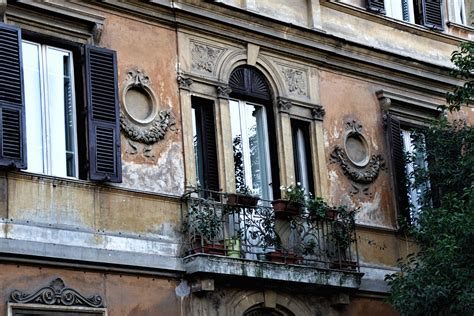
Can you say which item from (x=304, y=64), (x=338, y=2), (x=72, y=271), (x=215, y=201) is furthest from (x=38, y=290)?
(x=338, y=2)

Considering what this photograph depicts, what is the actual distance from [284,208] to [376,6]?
528 centimetres

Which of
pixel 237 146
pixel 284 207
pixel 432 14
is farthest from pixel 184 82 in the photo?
pixel 432 14

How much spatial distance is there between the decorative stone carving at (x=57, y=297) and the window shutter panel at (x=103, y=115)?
1.68 m

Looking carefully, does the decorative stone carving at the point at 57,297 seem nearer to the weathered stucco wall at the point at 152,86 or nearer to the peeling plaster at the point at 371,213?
the weathered stucco wall at the point at 152,86

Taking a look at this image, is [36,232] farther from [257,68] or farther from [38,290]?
[257,68]

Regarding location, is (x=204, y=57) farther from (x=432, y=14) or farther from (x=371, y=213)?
(x=432, y=14)

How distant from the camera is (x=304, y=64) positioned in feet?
70.4

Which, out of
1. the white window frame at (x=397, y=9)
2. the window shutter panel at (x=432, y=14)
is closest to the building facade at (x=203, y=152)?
the white window frame at (x=397, y=9)

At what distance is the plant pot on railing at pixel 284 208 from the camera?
19641mm

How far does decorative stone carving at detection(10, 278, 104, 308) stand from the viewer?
54.0ft

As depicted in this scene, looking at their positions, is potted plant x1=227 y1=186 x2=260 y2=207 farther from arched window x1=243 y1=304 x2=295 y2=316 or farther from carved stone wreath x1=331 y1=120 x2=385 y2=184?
carved stone wreath x1=331 y1=120 x2=385 y2=184

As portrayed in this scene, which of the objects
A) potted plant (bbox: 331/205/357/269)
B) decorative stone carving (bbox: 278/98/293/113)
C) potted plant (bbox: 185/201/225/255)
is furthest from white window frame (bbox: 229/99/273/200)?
potted plant (bbox: 185/201/225/255)

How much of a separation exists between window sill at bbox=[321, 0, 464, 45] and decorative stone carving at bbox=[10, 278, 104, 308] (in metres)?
7.71

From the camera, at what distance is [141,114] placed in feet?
61.8
